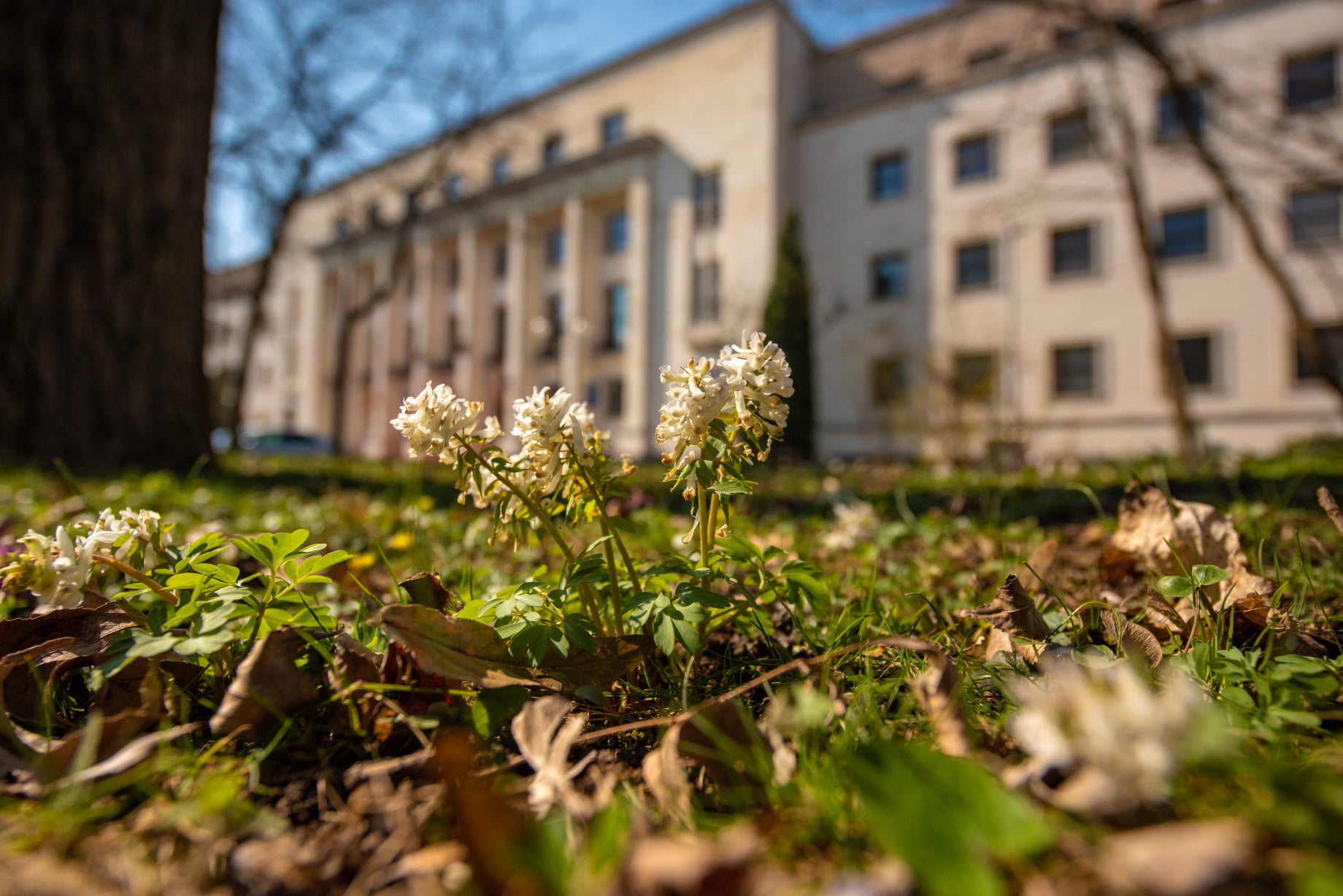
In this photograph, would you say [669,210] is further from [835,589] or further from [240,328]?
[240,328]

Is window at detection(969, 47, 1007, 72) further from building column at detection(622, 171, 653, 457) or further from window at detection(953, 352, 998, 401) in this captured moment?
building column at detection(622, 171, 653, 457)

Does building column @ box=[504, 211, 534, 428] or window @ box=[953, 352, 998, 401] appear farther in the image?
building column @ box=[504, 211, 534, 428]

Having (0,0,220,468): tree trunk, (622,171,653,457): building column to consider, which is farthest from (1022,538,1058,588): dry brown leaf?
(622,171,653,457): building column

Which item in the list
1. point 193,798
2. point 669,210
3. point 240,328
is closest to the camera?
point 193,798

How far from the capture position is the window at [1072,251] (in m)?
18.7

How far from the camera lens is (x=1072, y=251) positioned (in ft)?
62.2

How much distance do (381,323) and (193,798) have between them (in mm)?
35622

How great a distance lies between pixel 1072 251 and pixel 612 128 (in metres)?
17.0

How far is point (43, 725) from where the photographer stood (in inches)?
38.1

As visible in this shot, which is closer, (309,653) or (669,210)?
(309,653)

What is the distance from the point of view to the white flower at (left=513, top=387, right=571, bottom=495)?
3.38ft

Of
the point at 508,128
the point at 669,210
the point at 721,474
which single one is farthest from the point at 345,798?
the point at 669,210

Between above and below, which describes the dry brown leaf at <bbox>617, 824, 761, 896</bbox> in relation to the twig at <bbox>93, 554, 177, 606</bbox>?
below

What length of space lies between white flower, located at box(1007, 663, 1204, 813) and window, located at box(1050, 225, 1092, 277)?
21644 mm
